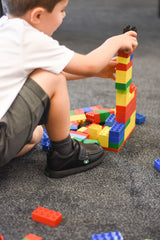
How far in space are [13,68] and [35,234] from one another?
1.24ft

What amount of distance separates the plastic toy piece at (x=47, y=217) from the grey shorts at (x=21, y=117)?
6.2 inches

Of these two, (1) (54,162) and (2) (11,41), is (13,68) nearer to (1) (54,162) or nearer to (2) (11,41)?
(2) (11,41)

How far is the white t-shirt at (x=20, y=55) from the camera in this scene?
764 millimetres

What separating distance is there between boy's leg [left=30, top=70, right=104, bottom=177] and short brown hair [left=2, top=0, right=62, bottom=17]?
0.15 m

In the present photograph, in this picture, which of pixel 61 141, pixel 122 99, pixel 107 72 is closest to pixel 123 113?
pixel 122 99

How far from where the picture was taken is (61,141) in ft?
3.02

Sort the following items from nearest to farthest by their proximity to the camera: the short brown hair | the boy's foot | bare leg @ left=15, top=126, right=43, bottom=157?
the short brown hair < the boy's foot < bare leg @ left=15, top=126, right=43, bottom=157

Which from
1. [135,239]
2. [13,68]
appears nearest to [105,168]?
[135,239]

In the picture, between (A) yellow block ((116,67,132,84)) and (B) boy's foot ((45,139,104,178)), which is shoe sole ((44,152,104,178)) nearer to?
(B) boy's foot ((45,139,104,178))

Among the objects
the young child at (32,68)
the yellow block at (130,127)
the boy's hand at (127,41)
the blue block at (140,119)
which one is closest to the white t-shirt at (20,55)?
Answer: the young child at (32,68)

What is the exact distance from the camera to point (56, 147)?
3.05 feet

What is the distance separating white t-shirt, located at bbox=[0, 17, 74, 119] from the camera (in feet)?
2.51

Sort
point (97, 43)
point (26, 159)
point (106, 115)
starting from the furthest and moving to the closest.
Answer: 1. point (97, 43)
2. point (106, 115)
3. point (26, 159)

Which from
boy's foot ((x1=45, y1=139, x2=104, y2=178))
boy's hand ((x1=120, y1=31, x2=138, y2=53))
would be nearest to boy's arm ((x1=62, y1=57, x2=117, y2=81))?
boy's hand ((x1=120, y1=31, x2=138, y2=53))
